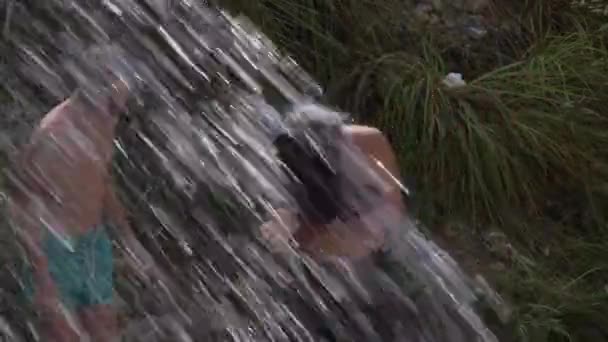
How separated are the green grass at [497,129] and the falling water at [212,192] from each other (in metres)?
0.14

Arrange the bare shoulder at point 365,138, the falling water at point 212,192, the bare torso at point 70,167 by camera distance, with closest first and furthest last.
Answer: the bare torso at point 70,167 < the bare shoulder at point 365,138 < the falling water at point 212,192

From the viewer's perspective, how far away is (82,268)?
1.95 m

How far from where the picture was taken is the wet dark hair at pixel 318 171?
6.21 ft

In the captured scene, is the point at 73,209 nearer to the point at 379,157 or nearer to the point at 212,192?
the point at 379,157

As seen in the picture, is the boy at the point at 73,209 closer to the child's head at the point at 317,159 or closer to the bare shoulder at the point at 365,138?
the child's head at the point at 317,159

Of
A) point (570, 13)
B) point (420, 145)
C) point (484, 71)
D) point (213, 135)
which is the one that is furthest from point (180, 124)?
point (570, 13)

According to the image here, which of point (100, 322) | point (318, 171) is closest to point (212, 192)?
point (100, 322)

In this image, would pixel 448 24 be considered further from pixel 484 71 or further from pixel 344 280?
pixel 344 280

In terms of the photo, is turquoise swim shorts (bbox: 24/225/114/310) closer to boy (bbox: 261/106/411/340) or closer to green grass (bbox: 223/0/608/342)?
boy (bbox: 261/106/411/340)

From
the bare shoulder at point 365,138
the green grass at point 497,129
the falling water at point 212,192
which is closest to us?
the bare shoulder at point 365,138

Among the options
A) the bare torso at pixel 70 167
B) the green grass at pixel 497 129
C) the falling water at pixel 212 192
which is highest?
the bare torso at pixel 70 167

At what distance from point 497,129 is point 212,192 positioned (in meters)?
0.98

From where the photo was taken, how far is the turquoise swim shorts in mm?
1919

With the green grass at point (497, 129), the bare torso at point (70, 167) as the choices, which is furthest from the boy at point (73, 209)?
the green grass at point (497, 129)
